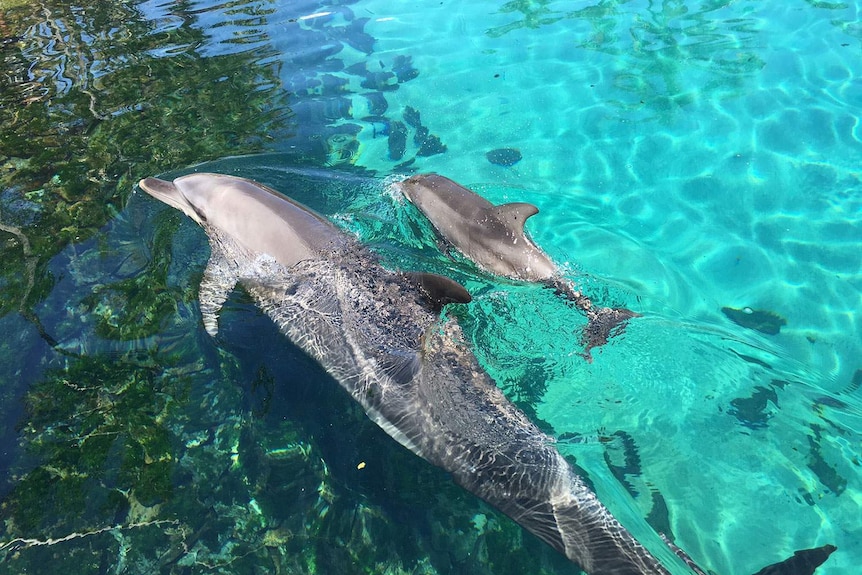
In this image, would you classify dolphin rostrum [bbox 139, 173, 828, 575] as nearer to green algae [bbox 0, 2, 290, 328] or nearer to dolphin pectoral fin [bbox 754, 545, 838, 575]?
dolphin pectoral fin [bbox 754, 545, 838, 575]

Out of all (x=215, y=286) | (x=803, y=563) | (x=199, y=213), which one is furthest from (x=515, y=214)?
(x=803, y=563)

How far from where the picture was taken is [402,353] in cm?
458

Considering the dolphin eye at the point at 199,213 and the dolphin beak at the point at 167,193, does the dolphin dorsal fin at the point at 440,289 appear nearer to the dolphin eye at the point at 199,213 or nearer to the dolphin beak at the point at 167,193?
the dolphin eye at the point at 199,213

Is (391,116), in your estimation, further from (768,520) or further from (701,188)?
(768,520)

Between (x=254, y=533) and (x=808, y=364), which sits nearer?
(x=254, y=533)

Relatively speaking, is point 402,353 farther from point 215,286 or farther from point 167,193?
point 167,193

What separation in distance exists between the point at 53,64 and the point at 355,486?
1076 cm

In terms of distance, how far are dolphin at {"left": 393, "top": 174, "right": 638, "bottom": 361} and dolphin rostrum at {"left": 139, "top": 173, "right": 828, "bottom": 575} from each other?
3.68 feet

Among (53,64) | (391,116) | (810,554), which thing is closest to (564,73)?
(391,116)

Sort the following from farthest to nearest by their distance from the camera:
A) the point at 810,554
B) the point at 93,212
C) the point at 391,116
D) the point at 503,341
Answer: the point at 391,116 < the point at 93,212 < the point at 503,341 < the point at 810,554

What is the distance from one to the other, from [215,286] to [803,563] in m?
5.15

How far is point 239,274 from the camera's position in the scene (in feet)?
17.9

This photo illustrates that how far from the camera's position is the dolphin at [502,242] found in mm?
5031

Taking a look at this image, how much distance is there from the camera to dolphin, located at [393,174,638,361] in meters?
5.03
